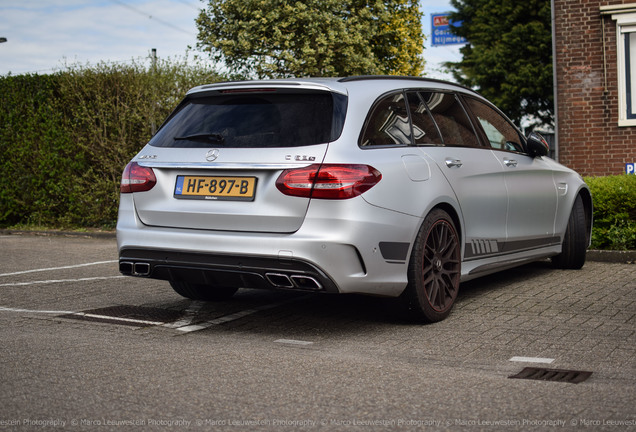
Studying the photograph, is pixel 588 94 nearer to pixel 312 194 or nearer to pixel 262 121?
pixel 262 121

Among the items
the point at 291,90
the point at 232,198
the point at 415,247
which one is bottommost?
the point at 415,247

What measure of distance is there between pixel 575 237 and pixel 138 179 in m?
4.79

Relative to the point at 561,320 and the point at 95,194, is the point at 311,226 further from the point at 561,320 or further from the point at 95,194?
the point at 95,194

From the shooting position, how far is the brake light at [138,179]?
226 inches

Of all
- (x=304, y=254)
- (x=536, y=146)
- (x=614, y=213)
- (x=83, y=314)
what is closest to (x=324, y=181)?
(x=304, y=254)

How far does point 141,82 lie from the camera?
48.5 ft

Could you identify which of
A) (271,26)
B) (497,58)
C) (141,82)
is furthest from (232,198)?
(497,58)

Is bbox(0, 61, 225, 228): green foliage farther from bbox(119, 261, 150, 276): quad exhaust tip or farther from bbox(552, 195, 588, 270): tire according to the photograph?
bbox(119, 261, 150, 276): quad exhaust tip

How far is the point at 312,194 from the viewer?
5152 millimetres

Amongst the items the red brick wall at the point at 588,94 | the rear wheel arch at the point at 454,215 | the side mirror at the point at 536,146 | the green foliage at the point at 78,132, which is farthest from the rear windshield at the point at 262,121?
the red brick wall at the point at 588,94

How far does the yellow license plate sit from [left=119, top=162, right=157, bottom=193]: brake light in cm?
24

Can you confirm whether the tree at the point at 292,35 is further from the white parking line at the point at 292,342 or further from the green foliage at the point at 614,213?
the white parking line at the point at 292,342

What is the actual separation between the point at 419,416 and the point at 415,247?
2146mm

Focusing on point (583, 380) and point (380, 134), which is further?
point (380, 134)
